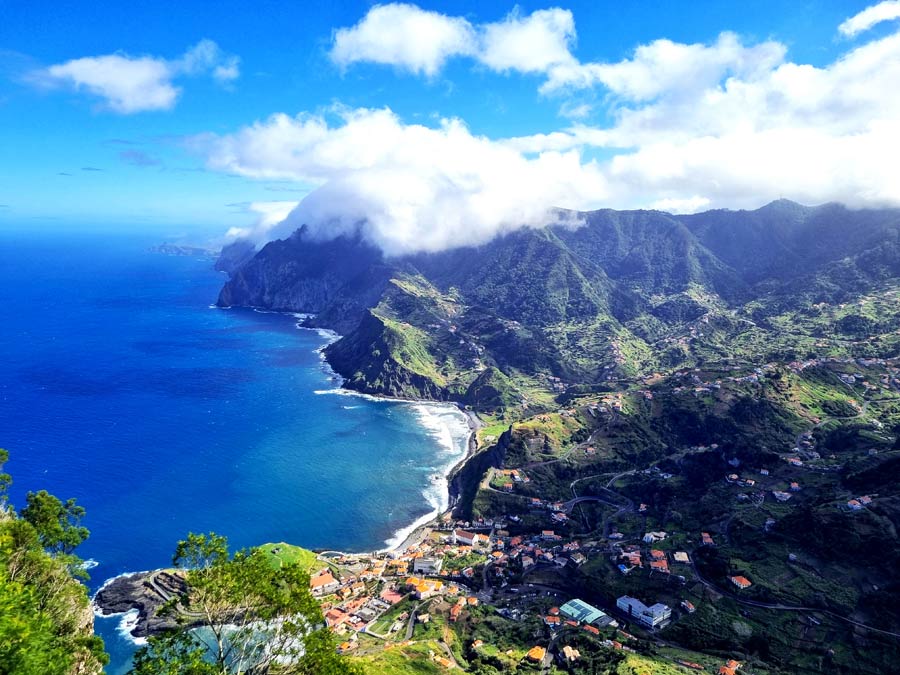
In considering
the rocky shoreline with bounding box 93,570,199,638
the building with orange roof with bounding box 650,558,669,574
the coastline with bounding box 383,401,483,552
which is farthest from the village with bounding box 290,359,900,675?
the rocky shoreline with bounding box 93,570,199,638

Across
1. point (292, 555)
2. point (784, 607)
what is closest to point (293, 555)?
point (292, 555)

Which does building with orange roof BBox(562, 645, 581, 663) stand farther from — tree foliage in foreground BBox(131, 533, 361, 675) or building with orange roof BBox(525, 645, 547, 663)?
tree foliage in foreground BBox(131, 533, 361, 675)

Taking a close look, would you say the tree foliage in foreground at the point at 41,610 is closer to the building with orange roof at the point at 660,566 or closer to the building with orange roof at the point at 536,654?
the building with orange roof at the point at 536,654

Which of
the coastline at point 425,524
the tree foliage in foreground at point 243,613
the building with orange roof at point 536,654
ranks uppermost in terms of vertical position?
the tree foliage in foreground at point 243,613

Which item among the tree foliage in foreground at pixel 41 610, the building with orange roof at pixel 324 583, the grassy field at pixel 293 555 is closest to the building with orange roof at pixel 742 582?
the building with orange roof at pixel 324 583

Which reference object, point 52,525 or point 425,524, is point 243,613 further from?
point 425,524

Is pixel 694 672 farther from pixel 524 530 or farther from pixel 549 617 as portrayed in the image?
pixel 524 530
